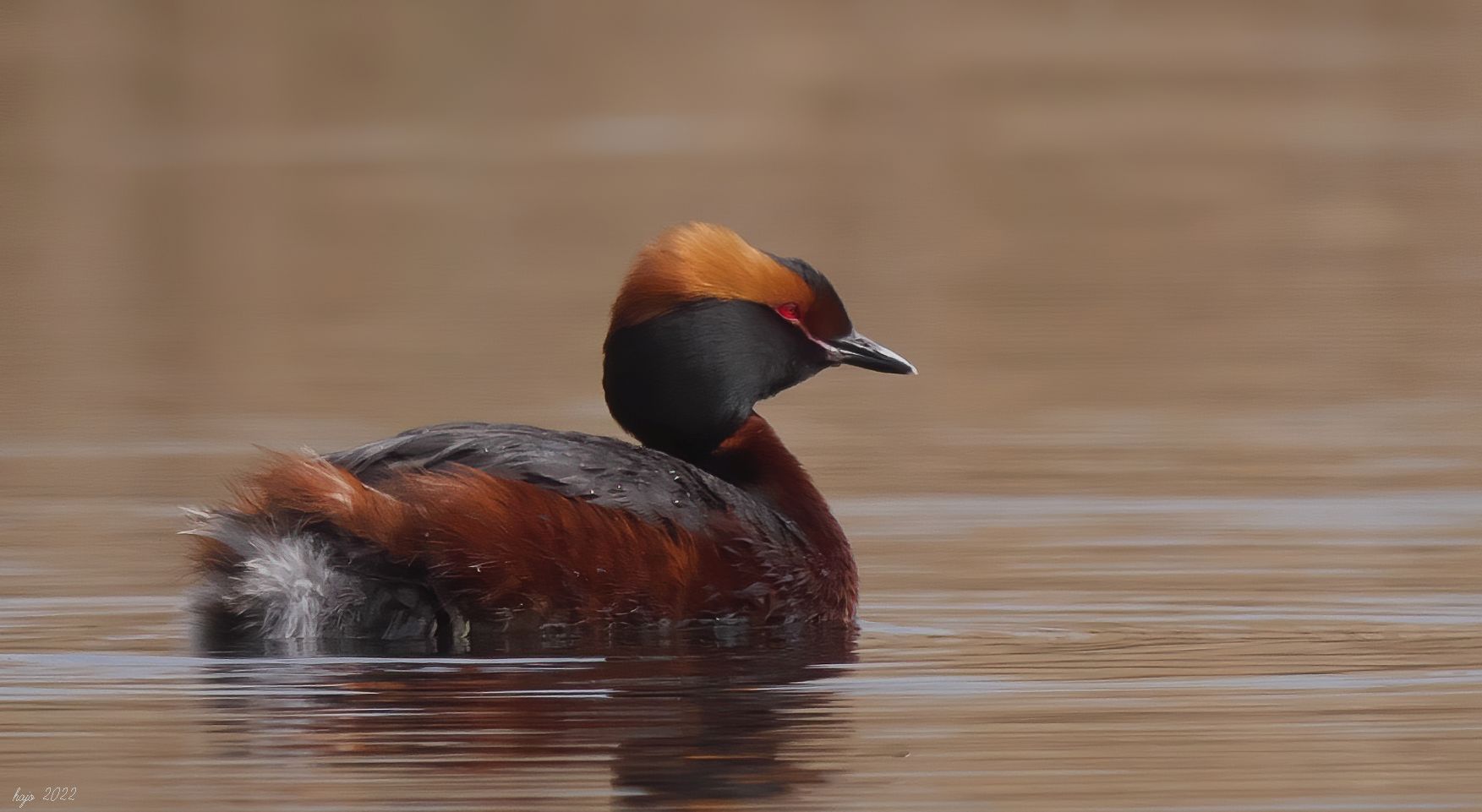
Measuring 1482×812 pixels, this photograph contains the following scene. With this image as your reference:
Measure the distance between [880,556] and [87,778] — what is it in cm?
367

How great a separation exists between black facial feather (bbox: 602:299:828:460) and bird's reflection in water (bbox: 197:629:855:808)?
0.79 metres

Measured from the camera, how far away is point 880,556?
9359 millimetres

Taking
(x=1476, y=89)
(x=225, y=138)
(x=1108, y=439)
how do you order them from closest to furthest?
1. (x=1108, y=439)
2. (x=225, y=138)
3. (x=1476, y=89)

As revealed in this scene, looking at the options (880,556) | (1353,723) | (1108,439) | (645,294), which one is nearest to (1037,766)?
(1353,723)

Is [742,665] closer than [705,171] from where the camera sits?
Yes

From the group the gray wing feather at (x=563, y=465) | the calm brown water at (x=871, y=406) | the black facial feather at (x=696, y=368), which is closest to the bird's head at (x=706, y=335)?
the black facial feather at (x=696, y=368)

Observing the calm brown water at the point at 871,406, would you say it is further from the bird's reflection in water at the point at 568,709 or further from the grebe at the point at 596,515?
the grebe at the point at 596,515

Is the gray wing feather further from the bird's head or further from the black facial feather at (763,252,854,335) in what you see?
the black facial feather at (763,252,854,335)

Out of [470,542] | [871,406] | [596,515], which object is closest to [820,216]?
[871,406]

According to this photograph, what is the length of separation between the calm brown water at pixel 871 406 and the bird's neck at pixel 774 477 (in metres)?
0.28

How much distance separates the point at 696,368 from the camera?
27.6ft

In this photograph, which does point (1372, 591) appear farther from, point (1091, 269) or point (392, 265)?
point (392, 265)

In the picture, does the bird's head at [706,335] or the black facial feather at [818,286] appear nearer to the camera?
the bird's head at [706,335]

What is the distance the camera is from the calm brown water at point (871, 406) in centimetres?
637
